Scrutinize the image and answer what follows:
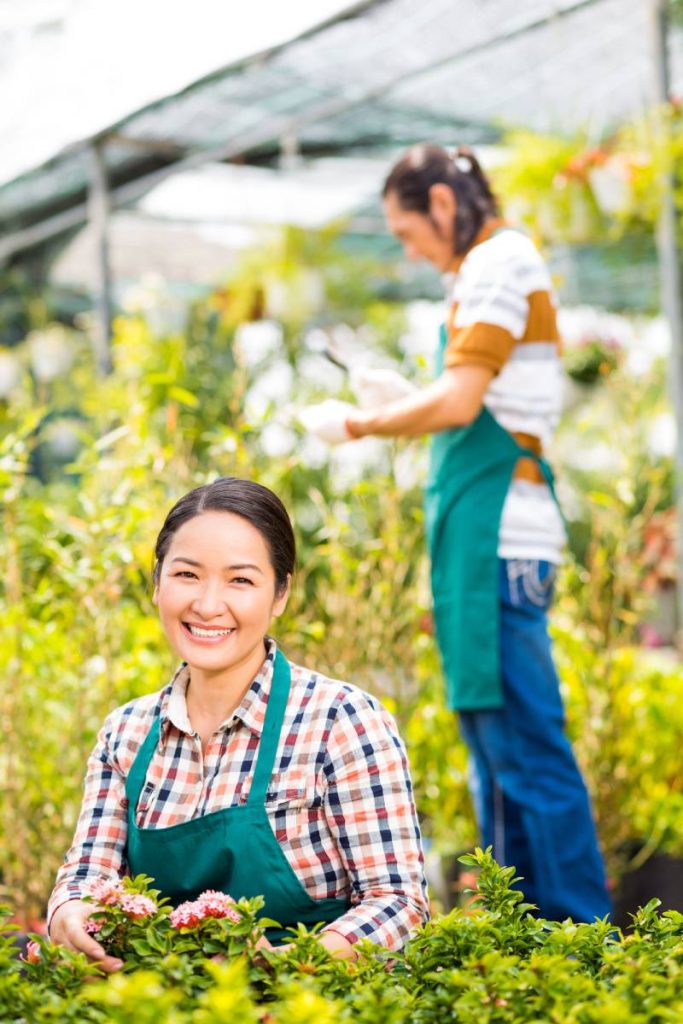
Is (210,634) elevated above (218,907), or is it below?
above

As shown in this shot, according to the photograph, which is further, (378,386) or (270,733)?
(378,386)

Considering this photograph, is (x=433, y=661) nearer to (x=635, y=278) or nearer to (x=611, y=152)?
(x=611, y=152)

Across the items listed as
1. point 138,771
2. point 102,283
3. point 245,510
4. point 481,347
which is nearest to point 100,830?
point 138,771

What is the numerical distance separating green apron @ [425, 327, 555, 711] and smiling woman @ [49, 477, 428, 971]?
0.83 m

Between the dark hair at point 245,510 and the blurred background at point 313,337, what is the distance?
832 mm

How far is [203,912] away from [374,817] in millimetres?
282

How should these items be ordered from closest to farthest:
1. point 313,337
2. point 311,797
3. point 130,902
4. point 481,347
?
point 130,902 → point 311,797 → point 481,347 → point 313,337

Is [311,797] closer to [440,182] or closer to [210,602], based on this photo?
[210,602]

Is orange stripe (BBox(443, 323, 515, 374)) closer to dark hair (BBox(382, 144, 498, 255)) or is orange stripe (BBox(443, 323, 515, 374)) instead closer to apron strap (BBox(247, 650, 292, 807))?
dark hair (BBox(382, 144, 498, 255))

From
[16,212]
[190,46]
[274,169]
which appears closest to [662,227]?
[190,46]

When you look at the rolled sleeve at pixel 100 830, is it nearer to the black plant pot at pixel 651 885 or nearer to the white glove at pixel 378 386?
the white glove at pixel 378 386

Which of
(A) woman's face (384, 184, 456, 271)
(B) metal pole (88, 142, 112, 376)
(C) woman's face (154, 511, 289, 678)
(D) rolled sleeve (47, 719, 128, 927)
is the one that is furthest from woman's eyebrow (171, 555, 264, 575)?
(B) metal pole (88, 142, 112, 376)

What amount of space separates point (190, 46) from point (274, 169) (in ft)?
8.42

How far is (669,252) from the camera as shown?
4.31m
